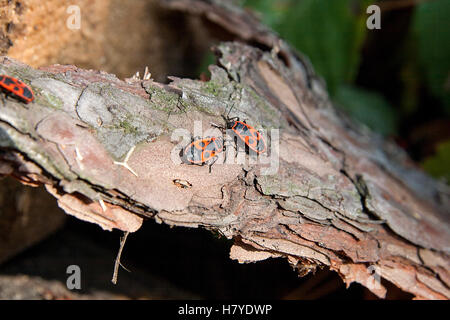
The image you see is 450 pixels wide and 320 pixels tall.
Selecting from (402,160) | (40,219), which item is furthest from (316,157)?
(40,219)

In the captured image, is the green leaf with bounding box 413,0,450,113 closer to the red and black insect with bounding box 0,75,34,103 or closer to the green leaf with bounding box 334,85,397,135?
the green leaf with bounding box 334,85,397,135

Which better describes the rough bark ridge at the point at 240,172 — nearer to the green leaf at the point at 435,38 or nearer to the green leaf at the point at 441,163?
the green leaf at the point at 441,163

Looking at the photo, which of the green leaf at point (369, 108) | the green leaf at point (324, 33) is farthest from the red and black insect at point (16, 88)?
the green leaf at point (369, 108)

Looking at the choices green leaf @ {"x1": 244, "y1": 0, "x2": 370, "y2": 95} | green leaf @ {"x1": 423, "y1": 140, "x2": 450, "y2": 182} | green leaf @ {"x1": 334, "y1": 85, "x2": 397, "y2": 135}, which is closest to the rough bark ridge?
green leaf @ {"x1": 423, "y1": 140, "x2": 450, "y2": 182}

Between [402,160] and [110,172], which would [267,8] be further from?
[110,172]

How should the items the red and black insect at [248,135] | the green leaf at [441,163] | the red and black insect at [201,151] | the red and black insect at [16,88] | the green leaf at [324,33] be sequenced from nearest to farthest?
the red and black insect at [16,88] → the red and black insect at [201,151] → the red and black insect at [248,135] → the green leaf at [441,163] → the green leaf at [324,33]

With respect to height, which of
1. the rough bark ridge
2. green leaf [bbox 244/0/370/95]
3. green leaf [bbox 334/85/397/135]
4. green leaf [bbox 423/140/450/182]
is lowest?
the rough bark ridge
